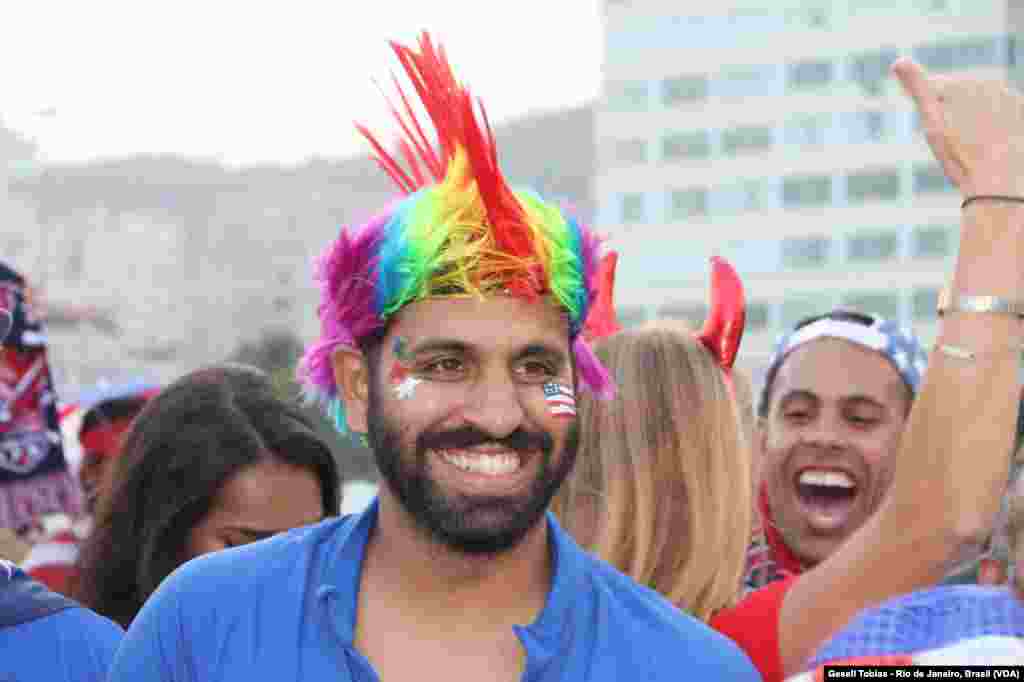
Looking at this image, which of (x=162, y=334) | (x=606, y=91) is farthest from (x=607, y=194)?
(x=162, y=334)

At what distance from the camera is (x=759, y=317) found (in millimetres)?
78688

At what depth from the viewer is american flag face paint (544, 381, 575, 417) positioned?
9.48 feet

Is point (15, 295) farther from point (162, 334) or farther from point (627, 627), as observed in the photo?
point (162, 334)

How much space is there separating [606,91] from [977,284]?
265 ft

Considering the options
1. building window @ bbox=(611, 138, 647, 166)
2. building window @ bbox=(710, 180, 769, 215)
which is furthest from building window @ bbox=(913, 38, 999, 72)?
building window @ bbox=(611, 138, 647, 166)

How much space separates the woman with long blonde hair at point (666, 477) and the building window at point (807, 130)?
78198mm

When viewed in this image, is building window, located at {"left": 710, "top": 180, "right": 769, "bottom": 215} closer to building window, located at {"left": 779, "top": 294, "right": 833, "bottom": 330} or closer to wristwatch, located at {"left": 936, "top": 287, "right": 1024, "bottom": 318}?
building window, located at {"left": 779, "top": 294, "right": 833, "bottom": 330}

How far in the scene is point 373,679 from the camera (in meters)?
2.66

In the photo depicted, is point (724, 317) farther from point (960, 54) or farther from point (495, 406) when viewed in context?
point (960, 54)

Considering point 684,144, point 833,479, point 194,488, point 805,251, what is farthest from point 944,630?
point 684,144

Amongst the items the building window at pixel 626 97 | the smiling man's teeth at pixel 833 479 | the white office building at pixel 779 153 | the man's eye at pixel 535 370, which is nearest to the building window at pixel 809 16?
the white office building at pixel 779 153

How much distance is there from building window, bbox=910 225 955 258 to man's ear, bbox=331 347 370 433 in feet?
245

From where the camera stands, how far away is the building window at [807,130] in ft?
263

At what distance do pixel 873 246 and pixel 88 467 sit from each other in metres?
73.5
